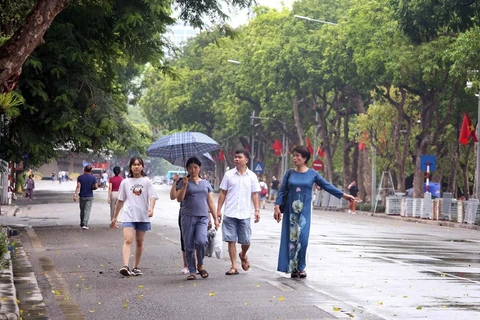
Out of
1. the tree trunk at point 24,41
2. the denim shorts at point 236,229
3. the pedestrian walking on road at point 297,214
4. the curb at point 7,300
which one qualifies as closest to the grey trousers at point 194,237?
the denim shorts at point 236,229

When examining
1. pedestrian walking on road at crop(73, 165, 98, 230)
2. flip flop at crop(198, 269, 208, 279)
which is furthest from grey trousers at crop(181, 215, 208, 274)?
pedestrian walking on road at crop(73, 165, 98, 230)

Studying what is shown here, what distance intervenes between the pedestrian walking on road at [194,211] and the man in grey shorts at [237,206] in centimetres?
37

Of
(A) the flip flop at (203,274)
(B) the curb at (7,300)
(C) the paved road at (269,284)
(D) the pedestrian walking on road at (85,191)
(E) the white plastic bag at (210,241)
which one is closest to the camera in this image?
(B) the curb at (7,300)

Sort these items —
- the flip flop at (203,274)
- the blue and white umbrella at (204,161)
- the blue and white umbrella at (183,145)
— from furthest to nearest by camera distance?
the blue and white umbrella at (204,161), the blue and white umbrella at (183,145), the flip flop at (203,274)

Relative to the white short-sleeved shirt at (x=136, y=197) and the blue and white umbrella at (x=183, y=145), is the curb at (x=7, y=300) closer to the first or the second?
the white short-sleeved shirt at (x=136, y=197)

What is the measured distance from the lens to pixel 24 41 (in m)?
11.6

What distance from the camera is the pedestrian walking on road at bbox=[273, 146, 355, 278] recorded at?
14.8 metres

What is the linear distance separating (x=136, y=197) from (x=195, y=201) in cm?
85

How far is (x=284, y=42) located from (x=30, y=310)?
54.3 meters

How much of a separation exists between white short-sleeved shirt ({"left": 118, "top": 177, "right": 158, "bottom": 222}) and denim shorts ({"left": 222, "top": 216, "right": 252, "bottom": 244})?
110cm

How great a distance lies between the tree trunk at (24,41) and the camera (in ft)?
37.3

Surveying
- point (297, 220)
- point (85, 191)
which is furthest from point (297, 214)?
point (85, 191)

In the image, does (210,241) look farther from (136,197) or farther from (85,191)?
(85,191)

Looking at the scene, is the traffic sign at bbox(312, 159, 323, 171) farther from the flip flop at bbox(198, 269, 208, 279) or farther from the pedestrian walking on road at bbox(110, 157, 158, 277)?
the flip flop at bbox(198, 269, 208, 279)
